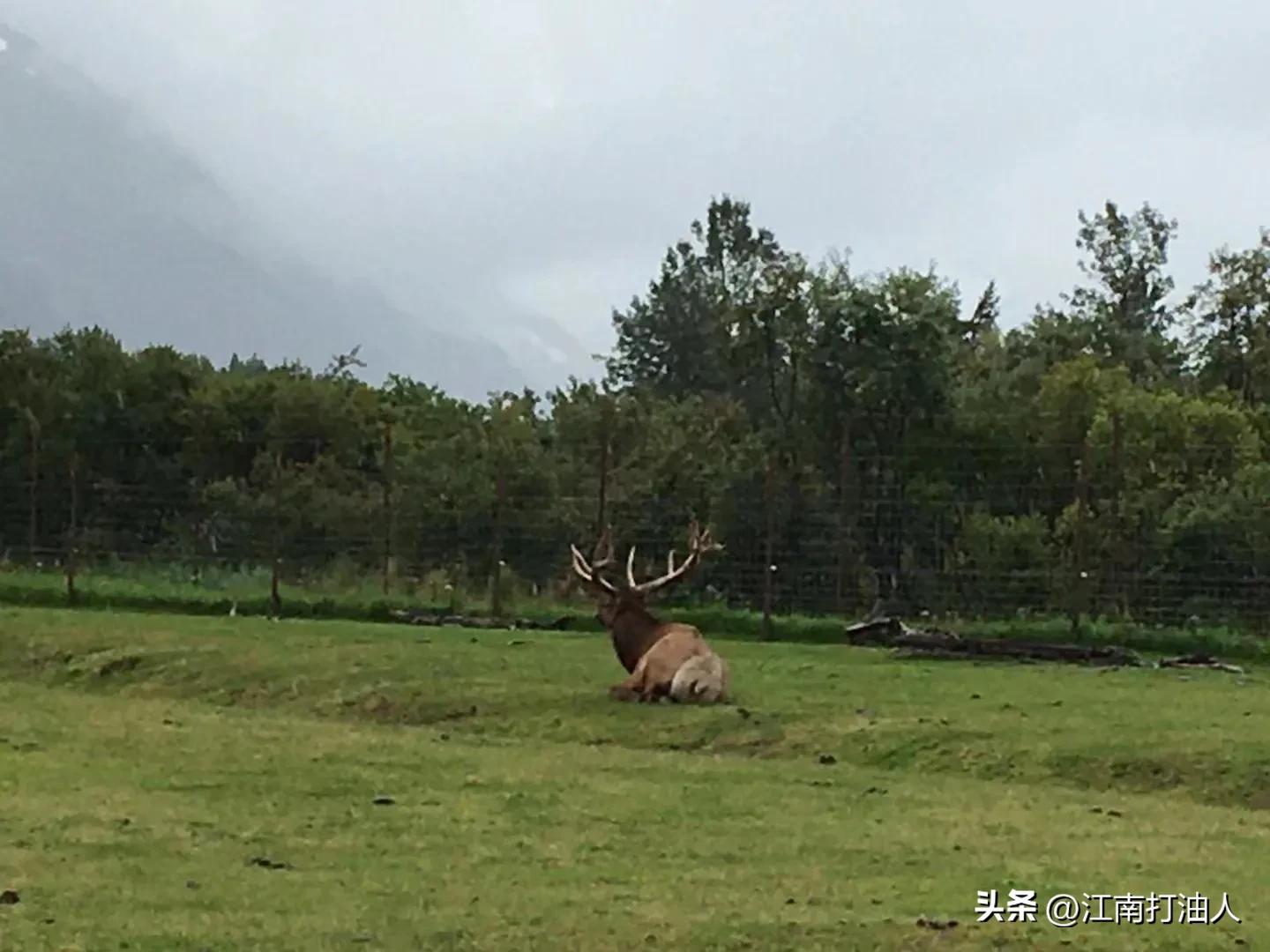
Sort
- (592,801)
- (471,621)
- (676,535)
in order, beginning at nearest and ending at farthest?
1. (592,801)
2. (471,621)
3. (676,535)

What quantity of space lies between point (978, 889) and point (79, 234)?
178415 mm

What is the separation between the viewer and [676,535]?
75.5ft

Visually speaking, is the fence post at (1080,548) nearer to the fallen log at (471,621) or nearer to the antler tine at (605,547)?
the antler tine at (605,547)

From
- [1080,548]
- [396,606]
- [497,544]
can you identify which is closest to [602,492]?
[497,544]

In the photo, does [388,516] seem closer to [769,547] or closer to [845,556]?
[769,547]

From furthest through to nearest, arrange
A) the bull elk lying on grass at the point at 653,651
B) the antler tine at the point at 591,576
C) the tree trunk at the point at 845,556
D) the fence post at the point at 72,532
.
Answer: the fence post at the point at 72,532 < the tree trunk at the point at 845,556 < the antler tine at the point at 591,576 < the bull elk lying on grass at the point at 653,651

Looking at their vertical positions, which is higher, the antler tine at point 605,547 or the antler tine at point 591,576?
the antler tine at point 605,547

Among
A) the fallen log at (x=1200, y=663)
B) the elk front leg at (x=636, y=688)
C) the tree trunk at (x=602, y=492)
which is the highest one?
the tree trunk at (x=602, y=492)

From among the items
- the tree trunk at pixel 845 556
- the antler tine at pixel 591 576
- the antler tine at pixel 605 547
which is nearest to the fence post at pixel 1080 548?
the tree trunk at pixel 845 556

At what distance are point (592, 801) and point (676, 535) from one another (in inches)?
532

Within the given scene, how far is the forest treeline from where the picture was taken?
68.4ft

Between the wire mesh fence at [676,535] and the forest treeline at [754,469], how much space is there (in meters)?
0.04

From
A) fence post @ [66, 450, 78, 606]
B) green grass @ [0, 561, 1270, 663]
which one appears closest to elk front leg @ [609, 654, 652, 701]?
green grass @ [0, 561, 1270, 663]

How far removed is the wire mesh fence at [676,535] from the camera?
20.5 m
